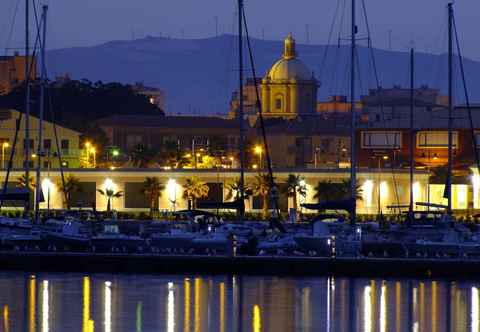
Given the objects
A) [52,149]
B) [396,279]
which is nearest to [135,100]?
[52,149]

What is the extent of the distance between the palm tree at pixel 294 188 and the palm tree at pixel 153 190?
721 cm

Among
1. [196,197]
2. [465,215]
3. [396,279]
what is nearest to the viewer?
[396,279]

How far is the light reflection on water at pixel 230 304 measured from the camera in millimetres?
49906

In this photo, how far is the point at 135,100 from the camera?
18350cm

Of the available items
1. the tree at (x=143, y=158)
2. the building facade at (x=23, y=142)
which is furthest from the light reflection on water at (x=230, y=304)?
the tree at (x=143, y=158)

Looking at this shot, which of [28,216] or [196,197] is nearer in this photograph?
[28,216]

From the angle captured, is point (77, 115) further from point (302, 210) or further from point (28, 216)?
point (28, 216)

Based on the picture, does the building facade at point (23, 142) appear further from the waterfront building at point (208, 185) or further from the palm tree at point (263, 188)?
the palm tree at point (263, 188)

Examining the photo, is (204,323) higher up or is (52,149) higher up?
(52,149)

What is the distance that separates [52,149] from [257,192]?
71.0ft

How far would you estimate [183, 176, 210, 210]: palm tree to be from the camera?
3954 inches

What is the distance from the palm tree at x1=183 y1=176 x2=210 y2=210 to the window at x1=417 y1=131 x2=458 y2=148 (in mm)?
21914

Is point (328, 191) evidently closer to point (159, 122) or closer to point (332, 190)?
point (332, 190)

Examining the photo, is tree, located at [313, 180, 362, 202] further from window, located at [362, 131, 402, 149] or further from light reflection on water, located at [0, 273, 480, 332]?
light reflection on water, located at [0, 273, 480, 332]
